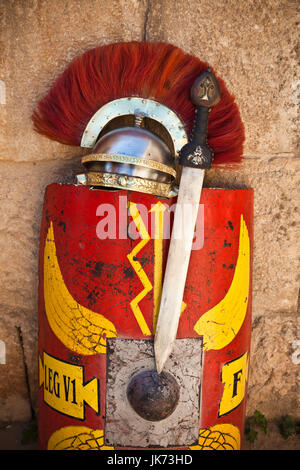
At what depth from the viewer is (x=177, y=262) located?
2.70ft

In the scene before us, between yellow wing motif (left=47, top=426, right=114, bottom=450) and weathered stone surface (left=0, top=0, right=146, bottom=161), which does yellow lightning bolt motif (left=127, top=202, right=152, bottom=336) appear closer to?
yellow wing motif (left=47, top=426, right=114, bottom=450)

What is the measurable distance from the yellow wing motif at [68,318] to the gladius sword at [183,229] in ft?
0.41

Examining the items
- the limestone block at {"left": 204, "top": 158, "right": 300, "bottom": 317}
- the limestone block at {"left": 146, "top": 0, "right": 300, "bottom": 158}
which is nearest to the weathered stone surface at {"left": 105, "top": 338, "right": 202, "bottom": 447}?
the limestone block at {"left": 204, "top": 158, "right": 300, "bottom": 317}

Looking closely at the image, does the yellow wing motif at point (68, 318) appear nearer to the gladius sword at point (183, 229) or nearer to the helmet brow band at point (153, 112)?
the gladius sword at point (183, 229)

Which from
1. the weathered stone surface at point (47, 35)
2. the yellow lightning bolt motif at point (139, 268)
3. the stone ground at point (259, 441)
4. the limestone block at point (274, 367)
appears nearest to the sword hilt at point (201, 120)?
the yellow lightning bolt motif at point (139, 268)

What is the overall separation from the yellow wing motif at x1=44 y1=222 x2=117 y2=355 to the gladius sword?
0.41 feet

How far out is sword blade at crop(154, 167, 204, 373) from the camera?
822 millimetres

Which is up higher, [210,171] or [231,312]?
[210,171]

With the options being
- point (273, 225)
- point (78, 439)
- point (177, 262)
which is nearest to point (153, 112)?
point (177, 262)

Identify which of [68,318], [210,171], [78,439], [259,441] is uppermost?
[210,171]

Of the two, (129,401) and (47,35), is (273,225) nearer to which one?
(129,401)

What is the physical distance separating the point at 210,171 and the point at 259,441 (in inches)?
35.6
